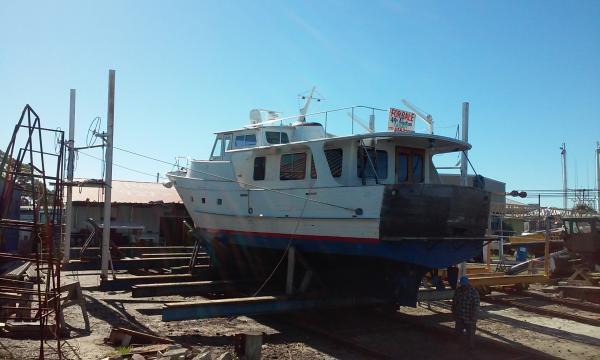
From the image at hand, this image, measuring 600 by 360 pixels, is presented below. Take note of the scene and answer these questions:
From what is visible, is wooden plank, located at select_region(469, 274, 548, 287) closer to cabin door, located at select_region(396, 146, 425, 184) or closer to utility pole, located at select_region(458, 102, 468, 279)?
utility pole, located at select_region(458, 102, 468, 279)

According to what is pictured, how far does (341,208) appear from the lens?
32.1 feet

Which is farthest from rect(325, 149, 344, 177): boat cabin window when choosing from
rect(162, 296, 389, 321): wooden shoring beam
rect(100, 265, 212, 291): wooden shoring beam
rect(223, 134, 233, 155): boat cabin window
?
rect(100, 265, 212, 291): wooden shoring beam

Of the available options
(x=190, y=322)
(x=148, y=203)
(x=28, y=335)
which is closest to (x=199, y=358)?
(x=28, y=335)

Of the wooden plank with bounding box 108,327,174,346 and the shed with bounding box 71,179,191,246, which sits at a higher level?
the shed with bounding box 71,179,191,246

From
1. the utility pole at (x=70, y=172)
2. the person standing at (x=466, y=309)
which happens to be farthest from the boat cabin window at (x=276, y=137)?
the person standing at (x=466, y=309)

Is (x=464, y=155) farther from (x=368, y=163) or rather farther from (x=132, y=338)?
(x=132, y=338)

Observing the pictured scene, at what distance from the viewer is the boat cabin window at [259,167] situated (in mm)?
11953

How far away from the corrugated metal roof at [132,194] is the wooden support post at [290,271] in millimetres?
13424

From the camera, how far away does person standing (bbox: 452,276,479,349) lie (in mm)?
8664

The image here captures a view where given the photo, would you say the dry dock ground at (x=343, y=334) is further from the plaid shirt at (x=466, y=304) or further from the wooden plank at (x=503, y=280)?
the wooden plank at (x=503, y=280)

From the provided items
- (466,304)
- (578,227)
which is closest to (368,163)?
(466,304)

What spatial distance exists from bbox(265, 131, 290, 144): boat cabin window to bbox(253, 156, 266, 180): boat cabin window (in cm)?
91

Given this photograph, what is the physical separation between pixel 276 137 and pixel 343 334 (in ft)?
17.3

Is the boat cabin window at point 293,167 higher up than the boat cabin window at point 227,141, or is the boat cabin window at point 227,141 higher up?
the boat cabin window at point 227,141
